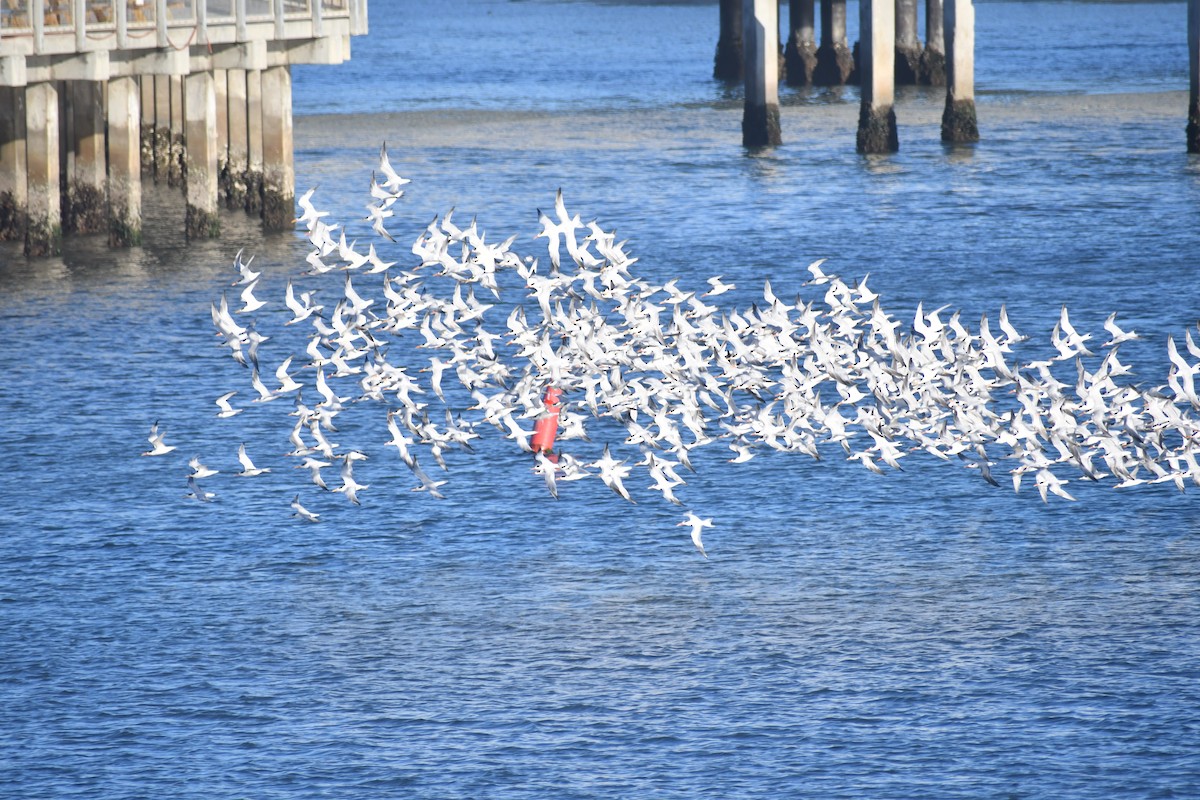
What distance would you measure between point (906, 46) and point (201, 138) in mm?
42870

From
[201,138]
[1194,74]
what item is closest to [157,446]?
[201,138]

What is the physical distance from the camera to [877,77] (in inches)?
1975

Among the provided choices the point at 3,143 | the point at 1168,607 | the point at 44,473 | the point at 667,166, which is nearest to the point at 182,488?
the point at 44,473

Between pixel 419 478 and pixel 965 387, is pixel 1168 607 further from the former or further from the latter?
pixel 419 478

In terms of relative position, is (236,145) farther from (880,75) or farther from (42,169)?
(880,75)

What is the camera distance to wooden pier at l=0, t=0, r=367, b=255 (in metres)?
33.2

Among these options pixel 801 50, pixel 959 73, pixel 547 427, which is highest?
pixel 801 50

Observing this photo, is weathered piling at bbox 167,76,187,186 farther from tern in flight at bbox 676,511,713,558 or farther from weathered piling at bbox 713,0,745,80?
weathered piling at bbox 713,0,745,80

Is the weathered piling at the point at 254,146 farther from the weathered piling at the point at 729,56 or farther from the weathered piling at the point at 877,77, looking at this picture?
the weathered piling at the point at 729,56

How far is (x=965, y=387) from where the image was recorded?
2373cm

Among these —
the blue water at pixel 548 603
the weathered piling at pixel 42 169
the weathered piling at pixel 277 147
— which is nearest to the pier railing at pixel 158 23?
the weathered piling at pixel 42 169

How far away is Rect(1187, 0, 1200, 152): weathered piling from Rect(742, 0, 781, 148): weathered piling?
9985 mm

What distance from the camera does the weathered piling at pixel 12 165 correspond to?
1369 inches

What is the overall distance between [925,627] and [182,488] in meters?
9.16
